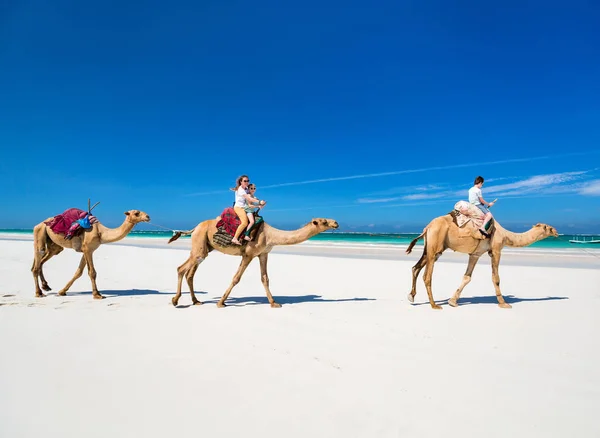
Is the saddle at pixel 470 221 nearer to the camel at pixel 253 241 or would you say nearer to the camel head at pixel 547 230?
the camel head at pixel 547 230

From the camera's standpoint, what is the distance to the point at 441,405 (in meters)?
3.11

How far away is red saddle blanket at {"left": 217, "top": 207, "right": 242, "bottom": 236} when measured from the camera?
7469 mm

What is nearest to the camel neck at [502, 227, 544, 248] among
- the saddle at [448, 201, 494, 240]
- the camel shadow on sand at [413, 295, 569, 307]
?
the saddle at [448, 201, 494, 240]

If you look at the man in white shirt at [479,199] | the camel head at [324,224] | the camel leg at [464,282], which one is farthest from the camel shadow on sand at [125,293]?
the man in white shirt at [479,199]

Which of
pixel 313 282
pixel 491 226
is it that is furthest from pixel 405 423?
pixel 313 282

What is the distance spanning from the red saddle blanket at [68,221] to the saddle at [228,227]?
359 cm

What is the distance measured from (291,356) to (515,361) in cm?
270

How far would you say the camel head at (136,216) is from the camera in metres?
8.51

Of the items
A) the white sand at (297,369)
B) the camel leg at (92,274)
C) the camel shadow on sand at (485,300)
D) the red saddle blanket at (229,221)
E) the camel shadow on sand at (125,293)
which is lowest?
the camel shadow on sand at (485,300)

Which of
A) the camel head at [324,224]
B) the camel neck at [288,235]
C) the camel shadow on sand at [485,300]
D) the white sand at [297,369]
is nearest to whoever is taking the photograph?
the white sand at [297,369]

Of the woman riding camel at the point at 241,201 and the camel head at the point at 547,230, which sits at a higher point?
the woman riding camel at the point at 241,201

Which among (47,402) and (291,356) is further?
(291,356)

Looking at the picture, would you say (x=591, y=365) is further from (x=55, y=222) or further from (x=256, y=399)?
(x=55, y=222)

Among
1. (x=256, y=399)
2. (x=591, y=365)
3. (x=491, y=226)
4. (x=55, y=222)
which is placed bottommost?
(x=591, y=365)
